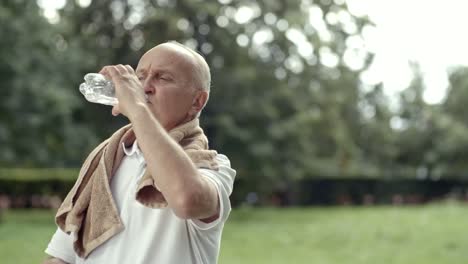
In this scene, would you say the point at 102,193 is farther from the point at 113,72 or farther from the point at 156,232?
the point at 113,72

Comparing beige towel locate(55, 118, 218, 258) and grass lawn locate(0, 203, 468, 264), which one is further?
grass lawn locate(0, 203, 468, 264)

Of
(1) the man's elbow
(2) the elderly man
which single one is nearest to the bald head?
(2) the elderly man

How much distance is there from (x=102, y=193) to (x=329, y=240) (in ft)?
39.2

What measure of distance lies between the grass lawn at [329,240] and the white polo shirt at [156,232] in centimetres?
878

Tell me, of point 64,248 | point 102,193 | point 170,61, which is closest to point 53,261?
point 64,248

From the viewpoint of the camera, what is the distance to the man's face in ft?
4.80

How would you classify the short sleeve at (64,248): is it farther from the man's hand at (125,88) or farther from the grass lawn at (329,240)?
the grass lawn at (329,240)

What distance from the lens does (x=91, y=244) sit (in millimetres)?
1511

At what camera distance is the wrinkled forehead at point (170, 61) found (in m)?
1.49

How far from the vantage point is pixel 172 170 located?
51.4 inches

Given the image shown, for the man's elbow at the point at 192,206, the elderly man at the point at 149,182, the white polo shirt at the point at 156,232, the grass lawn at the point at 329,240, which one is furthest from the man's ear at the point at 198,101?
the grass lawn at the point at 329,240

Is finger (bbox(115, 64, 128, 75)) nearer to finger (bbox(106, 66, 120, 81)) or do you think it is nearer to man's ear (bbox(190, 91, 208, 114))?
finger (bbox(106, 66, 120, 81))

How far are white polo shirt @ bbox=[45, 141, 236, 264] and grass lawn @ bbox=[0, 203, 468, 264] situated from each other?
878 centimetres

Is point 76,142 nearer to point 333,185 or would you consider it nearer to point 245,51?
point 245,51
